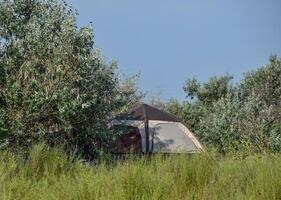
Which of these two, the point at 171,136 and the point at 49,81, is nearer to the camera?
the point at 49,81

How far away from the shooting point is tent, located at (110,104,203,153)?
44.3 ft

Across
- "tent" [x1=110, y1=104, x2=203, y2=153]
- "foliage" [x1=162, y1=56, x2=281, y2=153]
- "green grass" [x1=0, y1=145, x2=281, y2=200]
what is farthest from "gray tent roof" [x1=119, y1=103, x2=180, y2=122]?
"green grass" [x1=0, y1=145, x2=281, y2=200]

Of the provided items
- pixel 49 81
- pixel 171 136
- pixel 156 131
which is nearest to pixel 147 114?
pixel 156 131

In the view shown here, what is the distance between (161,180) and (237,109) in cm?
984

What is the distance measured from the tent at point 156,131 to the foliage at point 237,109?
622mm

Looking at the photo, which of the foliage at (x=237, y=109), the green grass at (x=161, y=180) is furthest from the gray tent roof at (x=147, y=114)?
the green grass at (x=161, y=180)

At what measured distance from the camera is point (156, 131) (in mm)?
14375

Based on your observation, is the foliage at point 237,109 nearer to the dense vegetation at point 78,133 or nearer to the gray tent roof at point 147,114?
the dense vegetation at point 78,133

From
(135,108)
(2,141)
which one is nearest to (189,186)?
(2,141)

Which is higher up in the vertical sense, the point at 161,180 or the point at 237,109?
the point at 237,109

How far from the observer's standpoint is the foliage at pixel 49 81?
792cm

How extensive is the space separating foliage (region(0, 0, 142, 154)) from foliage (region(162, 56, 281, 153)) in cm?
242

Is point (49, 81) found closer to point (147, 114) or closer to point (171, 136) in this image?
point (147, 114)

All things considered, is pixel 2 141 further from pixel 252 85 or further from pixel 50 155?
pixel 252 85
